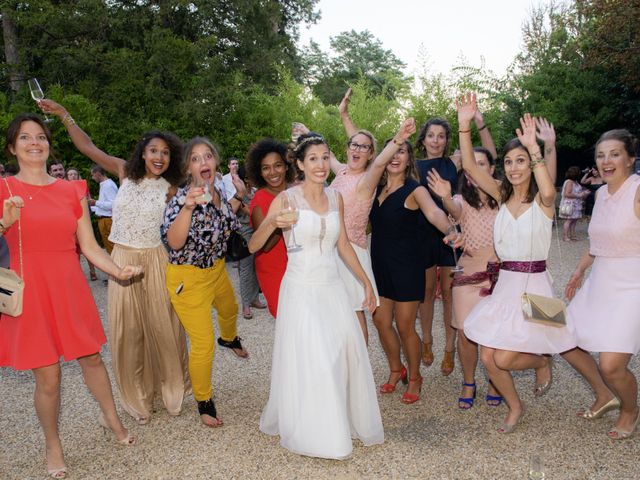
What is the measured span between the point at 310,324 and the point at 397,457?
100 centimetres

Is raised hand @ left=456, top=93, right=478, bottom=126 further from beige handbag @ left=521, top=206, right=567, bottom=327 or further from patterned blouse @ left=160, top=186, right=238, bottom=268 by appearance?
patterned blouse @ left=160, top=186, right=238, bottom=268

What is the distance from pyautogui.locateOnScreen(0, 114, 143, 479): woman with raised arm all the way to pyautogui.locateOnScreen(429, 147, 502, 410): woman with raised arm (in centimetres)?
234

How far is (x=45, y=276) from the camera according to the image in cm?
341

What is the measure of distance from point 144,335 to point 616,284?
3293mm

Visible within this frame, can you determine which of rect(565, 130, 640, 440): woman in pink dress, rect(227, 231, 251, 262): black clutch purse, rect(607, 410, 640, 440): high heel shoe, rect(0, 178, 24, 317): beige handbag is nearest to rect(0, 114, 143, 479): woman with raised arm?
rect(0, 178, 24, 317): beige handbag

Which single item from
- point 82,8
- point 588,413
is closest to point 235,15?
point 82,8

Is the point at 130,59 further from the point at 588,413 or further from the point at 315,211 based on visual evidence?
the point at 588,413

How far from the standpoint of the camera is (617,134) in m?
3.73

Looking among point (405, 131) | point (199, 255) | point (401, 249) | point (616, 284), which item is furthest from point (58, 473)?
point (616, 284)

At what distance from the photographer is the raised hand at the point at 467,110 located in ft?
12.7

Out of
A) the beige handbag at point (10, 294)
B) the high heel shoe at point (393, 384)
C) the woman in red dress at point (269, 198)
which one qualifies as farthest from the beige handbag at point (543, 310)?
the beige handbag at point (10, 294)

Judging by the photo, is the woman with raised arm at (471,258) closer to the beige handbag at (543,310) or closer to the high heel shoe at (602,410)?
the high heel shoe at (602,410)

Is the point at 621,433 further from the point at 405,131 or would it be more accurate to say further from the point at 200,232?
the point at 200,232

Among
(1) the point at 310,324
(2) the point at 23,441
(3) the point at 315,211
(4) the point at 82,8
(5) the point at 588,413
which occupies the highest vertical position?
(4) the point at 82,8
